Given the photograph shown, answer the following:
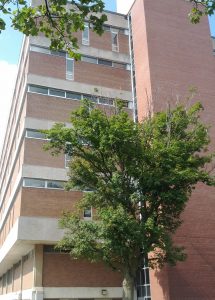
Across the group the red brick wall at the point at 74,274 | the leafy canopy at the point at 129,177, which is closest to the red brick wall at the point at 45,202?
the red brick wall at the point at 74,274

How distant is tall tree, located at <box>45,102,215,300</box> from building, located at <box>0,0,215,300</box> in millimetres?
3393

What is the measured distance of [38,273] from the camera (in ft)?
74.7

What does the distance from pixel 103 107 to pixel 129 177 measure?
894 cm

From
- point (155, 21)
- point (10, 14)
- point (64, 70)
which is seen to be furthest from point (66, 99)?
point (10, 14)

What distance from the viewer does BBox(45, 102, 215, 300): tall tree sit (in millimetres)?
16922

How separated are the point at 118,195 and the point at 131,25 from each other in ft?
57.9

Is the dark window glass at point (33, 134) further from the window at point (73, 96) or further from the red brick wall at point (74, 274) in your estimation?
the red brick wall at point (74, 274)

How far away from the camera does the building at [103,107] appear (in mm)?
22750

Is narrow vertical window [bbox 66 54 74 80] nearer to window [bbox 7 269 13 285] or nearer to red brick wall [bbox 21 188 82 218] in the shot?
red brick wall [bbox 21 188 82 218]

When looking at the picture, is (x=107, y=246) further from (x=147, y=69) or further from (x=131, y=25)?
(x=131, y=25)

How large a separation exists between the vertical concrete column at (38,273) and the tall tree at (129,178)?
526 cm

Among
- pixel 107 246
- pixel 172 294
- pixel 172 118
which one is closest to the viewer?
pixel 107 246

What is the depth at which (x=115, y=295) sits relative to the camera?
24.1 meters

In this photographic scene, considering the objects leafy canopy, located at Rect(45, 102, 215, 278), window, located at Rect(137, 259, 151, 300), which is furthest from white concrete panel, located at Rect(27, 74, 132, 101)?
window, located at Rect(137, 259, 151, 300)
